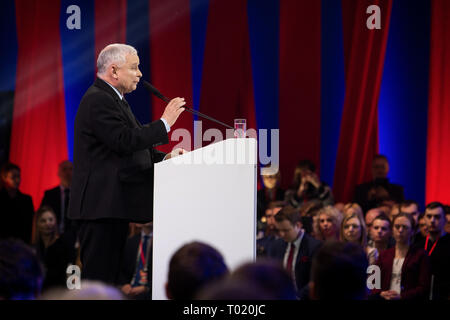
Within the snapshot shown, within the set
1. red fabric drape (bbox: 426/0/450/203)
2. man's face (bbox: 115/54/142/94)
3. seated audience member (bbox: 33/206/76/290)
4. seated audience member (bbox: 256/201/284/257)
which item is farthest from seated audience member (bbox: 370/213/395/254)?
man's face (bbox: 115/54/142/94)

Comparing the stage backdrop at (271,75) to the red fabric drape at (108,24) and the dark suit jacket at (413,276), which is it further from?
the dark suit jacket at (413,276)

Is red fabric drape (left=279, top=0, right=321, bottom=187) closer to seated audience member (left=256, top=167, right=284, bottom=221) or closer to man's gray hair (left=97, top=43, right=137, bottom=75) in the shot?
seated audience member (left=256, top=167, right=284, bottom=221)

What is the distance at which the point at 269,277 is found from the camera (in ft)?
4.83

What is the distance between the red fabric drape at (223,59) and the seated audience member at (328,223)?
179 centimetres

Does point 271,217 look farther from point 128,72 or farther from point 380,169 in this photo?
point 128,72

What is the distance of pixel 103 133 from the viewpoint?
Result: 9.50ft

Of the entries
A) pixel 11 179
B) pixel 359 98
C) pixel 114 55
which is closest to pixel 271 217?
pixel 359 98

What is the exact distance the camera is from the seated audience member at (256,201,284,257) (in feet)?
16.4

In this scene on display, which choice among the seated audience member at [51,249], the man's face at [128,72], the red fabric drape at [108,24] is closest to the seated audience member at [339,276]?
the man's face at [128,72]

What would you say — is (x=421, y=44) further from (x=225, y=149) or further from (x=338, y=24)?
(x=225, y=149)

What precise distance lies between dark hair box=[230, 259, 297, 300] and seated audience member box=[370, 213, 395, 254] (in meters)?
3.27

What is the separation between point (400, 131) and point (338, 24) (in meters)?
1.14
